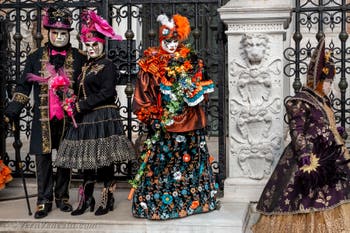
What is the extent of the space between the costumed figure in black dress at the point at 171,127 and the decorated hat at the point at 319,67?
0.94 metres

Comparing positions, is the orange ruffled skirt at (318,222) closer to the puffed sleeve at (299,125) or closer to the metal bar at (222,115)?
the puffed sleeve at (299,125)

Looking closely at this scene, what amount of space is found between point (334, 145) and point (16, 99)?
3101mm

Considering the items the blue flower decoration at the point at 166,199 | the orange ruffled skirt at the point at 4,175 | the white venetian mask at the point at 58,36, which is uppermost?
the white venetian mask at the point at 58,36

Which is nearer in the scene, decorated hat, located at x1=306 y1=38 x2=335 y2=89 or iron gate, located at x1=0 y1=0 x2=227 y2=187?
decorated hat, located at x1=306 y1=38 x2=335 y2=89

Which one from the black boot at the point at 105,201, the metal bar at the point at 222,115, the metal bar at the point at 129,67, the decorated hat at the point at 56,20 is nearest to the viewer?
the decorated hat at the point at 56,20

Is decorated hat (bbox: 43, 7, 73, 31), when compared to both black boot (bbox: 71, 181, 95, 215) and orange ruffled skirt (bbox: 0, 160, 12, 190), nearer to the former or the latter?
black boot (bbox: 71, 181, 95, 215)

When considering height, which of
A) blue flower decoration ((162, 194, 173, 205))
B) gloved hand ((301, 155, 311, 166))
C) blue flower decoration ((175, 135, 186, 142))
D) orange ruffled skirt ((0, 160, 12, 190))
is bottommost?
blue flower decoration ((162, 194, 173, 205))

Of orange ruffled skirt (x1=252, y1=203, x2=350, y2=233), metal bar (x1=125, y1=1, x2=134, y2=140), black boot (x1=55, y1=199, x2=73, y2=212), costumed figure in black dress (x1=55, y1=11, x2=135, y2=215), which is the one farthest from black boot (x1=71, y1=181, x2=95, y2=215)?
orange ruffled skirt (x1=252, y1=203, x2=350, y2=233)

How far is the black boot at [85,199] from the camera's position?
19.2 feet

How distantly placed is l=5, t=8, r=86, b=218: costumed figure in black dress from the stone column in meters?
1.72

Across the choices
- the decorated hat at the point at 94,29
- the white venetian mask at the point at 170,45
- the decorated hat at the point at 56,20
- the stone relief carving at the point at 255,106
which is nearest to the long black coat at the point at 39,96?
the decorated hat at the point at 56,20

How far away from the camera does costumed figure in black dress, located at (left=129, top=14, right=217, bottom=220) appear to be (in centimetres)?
544

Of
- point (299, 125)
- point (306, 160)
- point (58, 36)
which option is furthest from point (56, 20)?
point (306, 160)

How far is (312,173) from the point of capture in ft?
17.1
